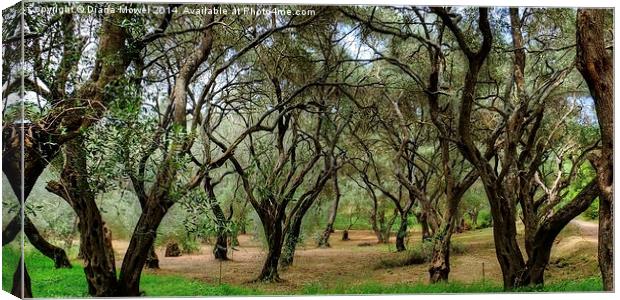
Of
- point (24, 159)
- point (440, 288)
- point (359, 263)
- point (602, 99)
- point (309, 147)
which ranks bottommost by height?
point (440, 288)

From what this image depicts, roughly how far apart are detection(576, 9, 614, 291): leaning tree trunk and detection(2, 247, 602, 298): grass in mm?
393

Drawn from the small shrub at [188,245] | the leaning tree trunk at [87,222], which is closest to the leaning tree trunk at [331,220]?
the small shrub at [188,245]

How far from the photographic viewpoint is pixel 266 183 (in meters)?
7.18

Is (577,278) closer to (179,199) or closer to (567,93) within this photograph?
(567,93)

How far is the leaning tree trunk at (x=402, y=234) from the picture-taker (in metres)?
7.17

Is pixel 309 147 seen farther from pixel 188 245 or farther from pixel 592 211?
pixel 592 211

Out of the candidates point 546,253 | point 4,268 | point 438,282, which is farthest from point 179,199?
point 546,253

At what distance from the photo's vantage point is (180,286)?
22.5ft

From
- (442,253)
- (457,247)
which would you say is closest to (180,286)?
(442,253)

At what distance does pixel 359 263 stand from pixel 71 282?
2.60 m

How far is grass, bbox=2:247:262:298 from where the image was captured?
6172 mm

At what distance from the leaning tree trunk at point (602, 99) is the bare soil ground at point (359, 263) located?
283 mm

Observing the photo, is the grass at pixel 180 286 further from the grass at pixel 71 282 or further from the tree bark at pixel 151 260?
the tree bark at pixel 151 260

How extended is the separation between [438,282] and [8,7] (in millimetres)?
4491
